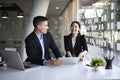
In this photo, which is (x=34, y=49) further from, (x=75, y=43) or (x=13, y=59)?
(x=75, y=43)

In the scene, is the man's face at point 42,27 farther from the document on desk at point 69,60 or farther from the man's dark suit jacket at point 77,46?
the man's dark suit jacket at point 77,46

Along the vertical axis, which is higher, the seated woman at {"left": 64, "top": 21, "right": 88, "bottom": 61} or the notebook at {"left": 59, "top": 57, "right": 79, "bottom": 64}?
the seated woman at {"left": 64, "top": 21, "right": 88, "bottom": 61}

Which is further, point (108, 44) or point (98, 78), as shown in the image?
point (108, 44)

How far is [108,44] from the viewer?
199 inches

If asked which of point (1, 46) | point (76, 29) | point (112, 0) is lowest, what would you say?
point (1, 46)

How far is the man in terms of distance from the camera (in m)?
3.20

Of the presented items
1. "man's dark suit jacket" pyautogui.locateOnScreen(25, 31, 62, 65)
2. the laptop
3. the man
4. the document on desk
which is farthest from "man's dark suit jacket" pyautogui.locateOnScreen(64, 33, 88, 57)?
the laptop

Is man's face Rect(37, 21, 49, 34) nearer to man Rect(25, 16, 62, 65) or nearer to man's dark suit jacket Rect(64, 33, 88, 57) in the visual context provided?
man Rect(25, 16, 62, 65)

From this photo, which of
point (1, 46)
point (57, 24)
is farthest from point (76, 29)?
point (57, 24)

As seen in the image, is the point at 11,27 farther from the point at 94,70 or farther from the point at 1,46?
the point at 94,70

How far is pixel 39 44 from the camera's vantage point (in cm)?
330

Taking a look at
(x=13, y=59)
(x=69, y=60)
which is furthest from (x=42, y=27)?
(x=13, y=59)

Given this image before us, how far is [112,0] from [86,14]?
8.82 ft

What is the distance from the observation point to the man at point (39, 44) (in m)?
3.20
